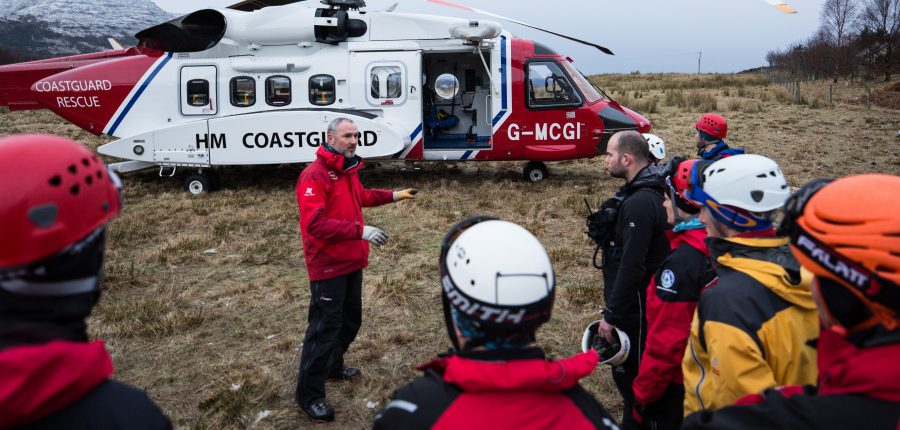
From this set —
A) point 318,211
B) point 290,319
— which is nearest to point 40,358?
point 318,211

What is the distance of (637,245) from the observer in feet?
11.3

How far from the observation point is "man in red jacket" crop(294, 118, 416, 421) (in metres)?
4.00

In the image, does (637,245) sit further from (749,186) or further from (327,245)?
(327,245)

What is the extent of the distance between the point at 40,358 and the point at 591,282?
5.90m

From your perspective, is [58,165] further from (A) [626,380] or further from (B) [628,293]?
(A) [626,380]

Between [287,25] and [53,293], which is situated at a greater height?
[287,25]

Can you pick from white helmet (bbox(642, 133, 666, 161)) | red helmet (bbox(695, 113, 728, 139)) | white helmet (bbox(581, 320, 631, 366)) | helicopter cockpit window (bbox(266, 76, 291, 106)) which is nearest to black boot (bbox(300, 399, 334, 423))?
white helmet (bbox(581, 320, 631, 366))

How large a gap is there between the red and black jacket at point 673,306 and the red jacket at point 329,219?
1.91m

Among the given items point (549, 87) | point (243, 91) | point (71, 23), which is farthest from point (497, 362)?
point (71, 23)

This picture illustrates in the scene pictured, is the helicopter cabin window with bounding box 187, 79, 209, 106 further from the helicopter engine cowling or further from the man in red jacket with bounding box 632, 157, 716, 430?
the man in red jacket with bounding box 632, 157, 716, 430

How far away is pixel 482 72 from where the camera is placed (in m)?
12.3

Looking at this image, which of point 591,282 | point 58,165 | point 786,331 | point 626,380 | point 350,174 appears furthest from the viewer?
point 591,282

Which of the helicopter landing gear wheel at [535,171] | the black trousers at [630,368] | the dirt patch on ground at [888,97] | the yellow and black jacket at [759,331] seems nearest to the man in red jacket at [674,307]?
the black trousers at [630,368]

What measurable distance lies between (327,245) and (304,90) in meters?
7.68
